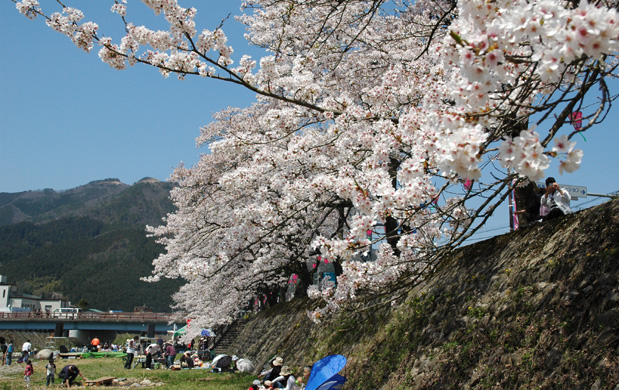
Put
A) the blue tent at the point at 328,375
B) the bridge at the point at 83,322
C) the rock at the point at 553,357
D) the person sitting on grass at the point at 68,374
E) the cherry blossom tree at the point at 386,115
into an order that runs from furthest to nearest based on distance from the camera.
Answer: the bridge at the point at 83,322, the person sitting on grass at the point at 68,374, the blue tent at the point at 328,375, the rock at the point at 553,357, the cherry blossom tree at the point at 386,115

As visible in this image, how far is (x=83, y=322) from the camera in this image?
66875mm

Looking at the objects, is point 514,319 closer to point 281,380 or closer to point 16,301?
point 281,380

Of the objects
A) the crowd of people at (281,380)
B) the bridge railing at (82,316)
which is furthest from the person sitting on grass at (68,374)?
the bridge railing at (82,316)

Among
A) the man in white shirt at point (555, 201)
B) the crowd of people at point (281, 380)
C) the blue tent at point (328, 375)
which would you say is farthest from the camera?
the crowd of people at point (281, 380)

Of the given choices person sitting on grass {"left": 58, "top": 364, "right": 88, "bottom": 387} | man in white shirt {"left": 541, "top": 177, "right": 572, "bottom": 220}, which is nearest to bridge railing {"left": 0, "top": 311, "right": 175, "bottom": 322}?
person sitting on grass {"left": 58, "top": 364, "right": 88, "bottom": 387}

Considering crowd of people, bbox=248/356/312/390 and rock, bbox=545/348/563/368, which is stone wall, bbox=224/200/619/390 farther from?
crowd of people, bbox=248/356/312/390

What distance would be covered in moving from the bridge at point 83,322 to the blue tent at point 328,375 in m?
57.4

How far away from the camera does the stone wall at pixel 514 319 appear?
4.81m

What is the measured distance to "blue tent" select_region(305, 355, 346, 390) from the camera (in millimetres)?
7867

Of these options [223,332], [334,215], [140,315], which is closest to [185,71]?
[334,215]

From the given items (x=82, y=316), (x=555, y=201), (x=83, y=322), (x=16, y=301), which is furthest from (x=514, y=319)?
(x=16, y=301)

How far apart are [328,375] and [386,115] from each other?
4471 mm

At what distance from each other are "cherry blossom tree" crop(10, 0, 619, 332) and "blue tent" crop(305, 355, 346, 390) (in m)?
0.87

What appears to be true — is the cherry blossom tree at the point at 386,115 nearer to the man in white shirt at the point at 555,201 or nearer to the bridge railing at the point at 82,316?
the man in white shirt at the point at 555,201
